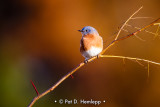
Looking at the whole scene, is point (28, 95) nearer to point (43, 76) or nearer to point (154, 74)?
point (43, 76)

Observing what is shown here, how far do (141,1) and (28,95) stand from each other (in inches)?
59.7

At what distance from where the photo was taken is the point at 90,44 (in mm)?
1027

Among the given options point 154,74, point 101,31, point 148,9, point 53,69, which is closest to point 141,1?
point 148,9

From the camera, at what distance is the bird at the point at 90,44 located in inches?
39.5

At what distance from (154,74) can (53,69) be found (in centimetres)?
109

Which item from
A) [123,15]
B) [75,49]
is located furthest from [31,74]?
[123,15]

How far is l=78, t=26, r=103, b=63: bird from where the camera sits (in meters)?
1.00

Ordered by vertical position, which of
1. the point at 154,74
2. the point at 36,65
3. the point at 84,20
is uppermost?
the point at 84,20

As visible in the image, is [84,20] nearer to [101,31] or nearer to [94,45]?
[101,31]

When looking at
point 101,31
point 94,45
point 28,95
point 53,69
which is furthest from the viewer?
point 53,69

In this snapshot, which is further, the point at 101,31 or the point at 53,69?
the point at 53,69

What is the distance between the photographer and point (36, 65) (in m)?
2.65

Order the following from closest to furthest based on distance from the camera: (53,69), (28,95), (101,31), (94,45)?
1. (94,45)
2. (28,95)
3. (101,31)
4. (53,69)

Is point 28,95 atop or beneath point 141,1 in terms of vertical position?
beneath
